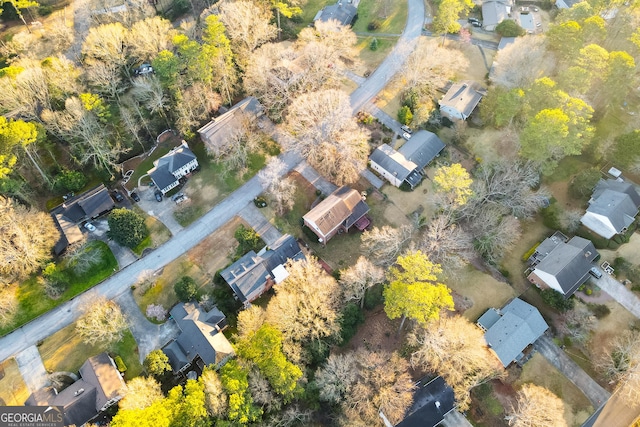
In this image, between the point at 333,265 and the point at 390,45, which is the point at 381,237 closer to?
the point at 333,265

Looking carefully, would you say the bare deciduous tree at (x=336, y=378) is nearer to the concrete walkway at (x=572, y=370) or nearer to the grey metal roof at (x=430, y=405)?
the grey metal roof at (x=430, y=405)

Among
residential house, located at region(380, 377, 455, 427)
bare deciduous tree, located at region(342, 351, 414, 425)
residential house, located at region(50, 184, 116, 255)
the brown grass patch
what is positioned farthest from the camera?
residential house, located at region(50, 184, 116, 255)

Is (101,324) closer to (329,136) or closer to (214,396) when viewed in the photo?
(214,396)

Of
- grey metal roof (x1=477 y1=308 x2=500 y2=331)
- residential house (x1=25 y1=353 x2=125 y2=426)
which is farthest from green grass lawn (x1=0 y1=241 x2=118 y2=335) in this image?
grey metal roof (x1=477 y1=308 x2=500 y2=331)

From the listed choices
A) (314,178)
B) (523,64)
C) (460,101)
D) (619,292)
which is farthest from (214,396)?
(523,64)

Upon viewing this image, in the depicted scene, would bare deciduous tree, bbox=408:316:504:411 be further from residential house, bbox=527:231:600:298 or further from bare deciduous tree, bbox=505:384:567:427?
residential house, bbox=527:231:600:298

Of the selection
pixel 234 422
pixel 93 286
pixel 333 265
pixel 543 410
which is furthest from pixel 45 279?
pixel 543 410
